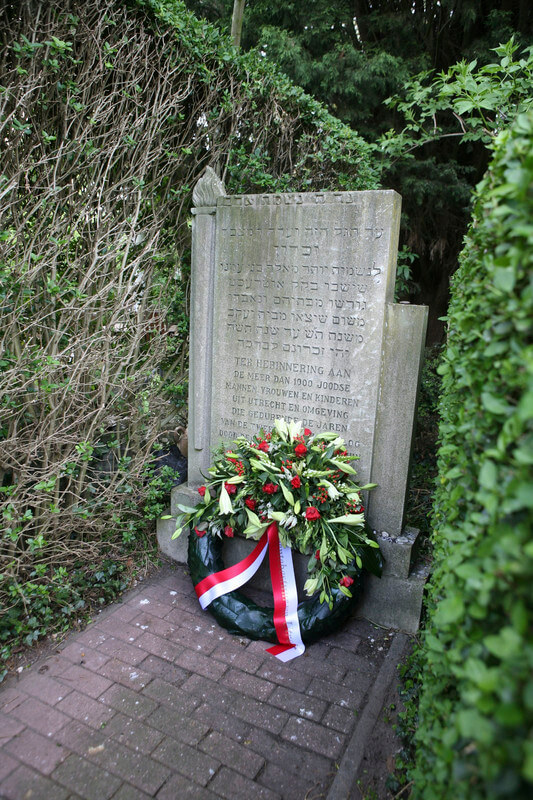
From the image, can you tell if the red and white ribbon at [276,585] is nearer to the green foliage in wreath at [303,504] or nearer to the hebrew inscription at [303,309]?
the green foliage in wreath at [303,504]

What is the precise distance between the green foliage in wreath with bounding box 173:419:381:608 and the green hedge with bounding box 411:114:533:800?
56.9 inches

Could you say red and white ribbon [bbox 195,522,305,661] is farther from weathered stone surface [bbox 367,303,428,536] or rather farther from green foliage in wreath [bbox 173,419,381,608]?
weathered stone surface [bbox 367,303,428,536]

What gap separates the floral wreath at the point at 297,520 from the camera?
3191 millimetres

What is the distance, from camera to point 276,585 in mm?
3324

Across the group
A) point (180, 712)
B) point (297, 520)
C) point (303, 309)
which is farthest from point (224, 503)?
point (303, 309)

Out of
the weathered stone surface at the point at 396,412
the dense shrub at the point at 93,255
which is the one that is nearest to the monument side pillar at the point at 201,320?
the dense shrub at the point at 93,255

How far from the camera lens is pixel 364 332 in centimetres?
344

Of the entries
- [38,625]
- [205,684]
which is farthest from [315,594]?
[38,625]

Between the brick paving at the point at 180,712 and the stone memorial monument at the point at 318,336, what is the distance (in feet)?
2.24

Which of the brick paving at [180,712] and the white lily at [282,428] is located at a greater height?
the white lily at [282,428]

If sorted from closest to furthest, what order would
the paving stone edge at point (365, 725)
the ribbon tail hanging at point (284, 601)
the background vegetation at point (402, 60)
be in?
the paving stone edge at point (365, 725), the ribbon tail hanging at point (284, 601), the background vegetation at point (402, 60)

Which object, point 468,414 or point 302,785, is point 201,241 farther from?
point 302,785

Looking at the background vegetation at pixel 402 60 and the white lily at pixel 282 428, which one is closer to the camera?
the white lily at pixel 282 428

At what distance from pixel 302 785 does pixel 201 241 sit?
137 inches
